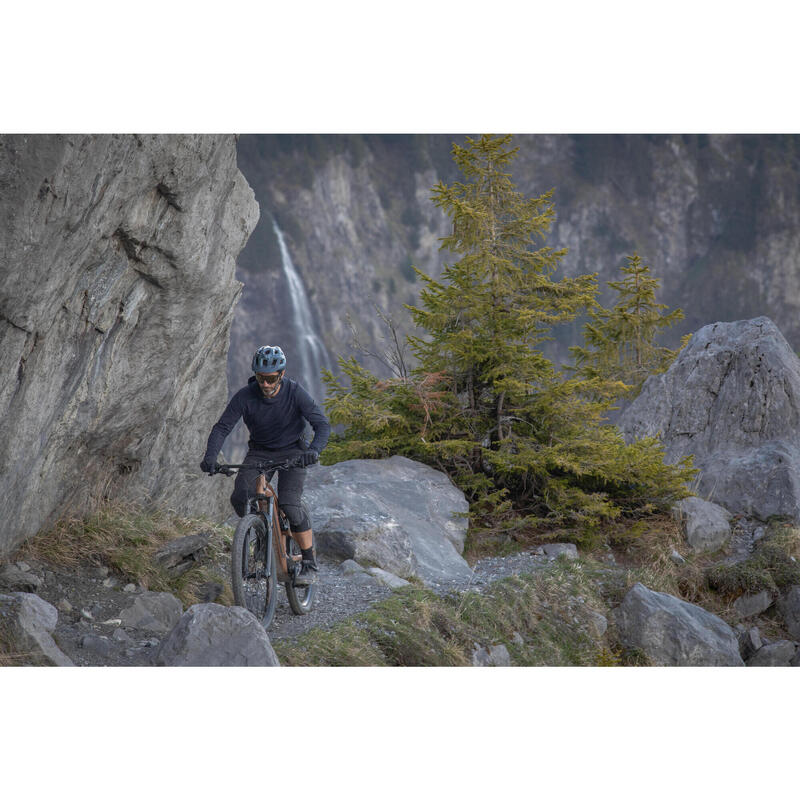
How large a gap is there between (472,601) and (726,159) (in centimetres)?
8546

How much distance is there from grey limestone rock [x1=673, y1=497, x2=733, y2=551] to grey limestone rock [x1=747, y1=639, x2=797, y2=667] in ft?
6.16

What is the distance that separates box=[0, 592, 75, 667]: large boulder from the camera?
529 cm

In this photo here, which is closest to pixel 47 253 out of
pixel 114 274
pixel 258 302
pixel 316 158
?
pixel 114 274

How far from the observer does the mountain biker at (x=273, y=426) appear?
20.0 feet

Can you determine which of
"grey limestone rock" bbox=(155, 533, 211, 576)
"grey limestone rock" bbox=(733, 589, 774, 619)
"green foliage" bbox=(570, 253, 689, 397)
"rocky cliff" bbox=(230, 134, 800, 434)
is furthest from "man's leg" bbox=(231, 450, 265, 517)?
"rocky cliff" bbox=(230, 134, 800, 434)

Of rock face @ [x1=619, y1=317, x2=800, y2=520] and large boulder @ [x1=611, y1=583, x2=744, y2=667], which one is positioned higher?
rock face @ [x1=619, y1=317, x2=800, y2=520]

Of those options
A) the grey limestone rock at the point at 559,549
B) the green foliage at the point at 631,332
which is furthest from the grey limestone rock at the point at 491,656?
the green foliage at the point at 631,332

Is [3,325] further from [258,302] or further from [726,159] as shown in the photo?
[726,159]

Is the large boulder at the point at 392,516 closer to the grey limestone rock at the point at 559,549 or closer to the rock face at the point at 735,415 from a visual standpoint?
the grey limestone rock at the point at 559,549

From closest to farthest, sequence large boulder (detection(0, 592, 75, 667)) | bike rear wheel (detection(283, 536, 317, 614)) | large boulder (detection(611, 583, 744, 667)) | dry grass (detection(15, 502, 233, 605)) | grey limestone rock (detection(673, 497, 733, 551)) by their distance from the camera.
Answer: large boulder (detection(0, 592, 75, 667))
bike rear wheel (detection(283, 536, 317, 614))
dry grass (detection(15, 502, 233, 605))
large boulder (detection(611, 583, 744, 667))
grey limestone rock (detection(673, 497, 733, 551))

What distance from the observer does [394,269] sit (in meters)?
82.8

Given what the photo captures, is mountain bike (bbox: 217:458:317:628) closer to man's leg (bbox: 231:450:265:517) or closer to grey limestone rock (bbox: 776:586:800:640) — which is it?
man's leg (bbox: 231:450:265:517)

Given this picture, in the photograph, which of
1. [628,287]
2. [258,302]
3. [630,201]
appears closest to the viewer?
[628,287]

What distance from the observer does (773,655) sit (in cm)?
932
